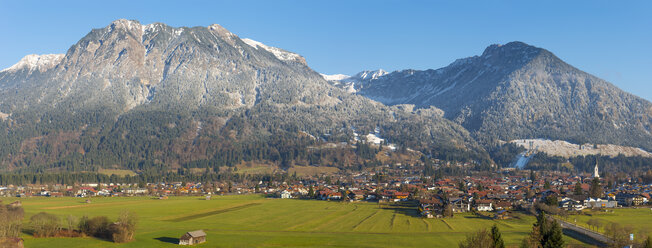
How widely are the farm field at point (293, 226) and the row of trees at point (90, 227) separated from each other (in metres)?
1.85

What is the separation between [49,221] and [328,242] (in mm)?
42488

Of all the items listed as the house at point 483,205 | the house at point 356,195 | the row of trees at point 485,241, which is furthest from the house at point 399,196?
the row of trees at point 485,241

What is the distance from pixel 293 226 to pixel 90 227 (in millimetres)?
32600

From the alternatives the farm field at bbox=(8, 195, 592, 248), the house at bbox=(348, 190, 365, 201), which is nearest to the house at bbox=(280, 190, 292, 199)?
the house at bbox=(348, 190, 365, 201)

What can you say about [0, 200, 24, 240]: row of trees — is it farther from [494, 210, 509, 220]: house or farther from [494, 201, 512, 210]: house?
[494, 201, 512, 210]: house

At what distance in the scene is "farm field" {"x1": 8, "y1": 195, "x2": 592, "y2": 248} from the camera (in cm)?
7612

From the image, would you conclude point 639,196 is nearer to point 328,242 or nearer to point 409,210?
point 409,210

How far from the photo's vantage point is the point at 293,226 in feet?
309

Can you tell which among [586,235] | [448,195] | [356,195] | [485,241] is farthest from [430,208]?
[485,241]

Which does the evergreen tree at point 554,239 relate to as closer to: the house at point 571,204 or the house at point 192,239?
the house at point 192,239

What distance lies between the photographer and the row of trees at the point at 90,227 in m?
77.7

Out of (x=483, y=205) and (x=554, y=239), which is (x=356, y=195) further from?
(x=554, y=239)

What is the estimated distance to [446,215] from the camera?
107125 millimetres

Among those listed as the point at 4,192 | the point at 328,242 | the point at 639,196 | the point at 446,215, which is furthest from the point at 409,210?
the point at 4,192
